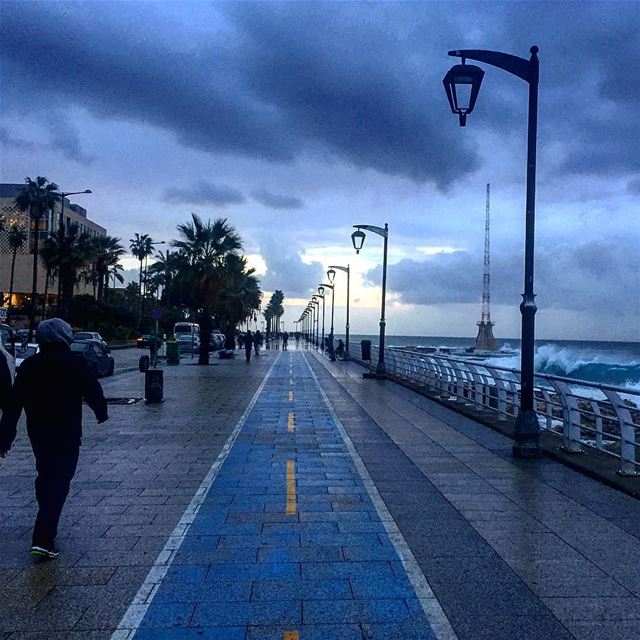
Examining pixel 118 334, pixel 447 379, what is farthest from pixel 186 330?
pixel 447 379

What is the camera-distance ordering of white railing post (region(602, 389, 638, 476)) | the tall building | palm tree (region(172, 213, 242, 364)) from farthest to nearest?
the tall building
palm tree (region(172, 213, 242, 364))
white railing post (region(602, 389, 638, 476))

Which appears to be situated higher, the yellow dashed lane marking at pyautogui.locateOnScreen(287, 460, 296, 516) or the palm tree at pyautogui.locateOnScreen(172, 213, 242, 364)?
the palm tree at pyautogui.locateOnScreen(172, 213, 242, 364)

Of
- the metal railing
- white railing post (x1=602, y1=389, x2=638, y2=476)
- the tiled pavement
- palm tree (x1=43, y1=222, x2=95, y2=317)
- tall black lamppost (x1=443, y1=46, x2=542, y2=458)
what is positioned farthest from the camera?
palm tree (x1=43, y1=222, x2=95, y2=317)

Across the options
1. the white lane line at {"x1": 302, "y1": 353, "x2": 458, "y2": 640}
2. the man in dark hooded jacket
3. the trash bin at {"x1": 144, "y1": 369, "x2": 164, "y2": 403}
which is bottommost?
the white lane line at {"x1": 302, "y1": 353, "x2": 458, "y2": 640}

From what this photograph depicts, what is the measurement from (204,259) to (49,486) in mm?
33946

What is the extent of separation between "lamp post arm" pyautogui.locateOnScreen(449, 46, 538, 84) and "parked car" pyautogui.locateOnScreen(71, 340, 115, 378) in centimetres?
1845

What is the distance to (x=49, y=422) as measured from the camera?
605 cm

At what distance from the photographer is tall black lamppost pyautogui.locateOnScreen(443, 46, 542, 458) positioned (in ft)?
36.4

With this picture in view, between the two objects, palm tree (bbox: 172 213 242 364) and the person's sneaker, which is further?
palm tree (bbox: 172 213 242 364)

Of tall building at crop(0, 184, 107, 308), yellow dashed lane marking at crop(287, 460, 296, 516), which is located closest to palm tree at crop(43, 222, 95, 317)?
tall building at crop(0, 184, 107, 308)

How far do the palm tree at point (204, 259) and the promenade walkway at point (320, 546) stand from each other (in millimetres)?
26554

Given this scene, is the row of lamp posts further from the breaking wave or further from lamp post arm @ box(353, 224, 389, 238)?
the breaking wave

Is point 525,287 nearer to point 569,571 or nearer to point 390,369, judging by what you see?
point 569,571

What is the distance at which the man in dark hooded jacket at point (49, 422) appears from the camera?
601 centimetres
